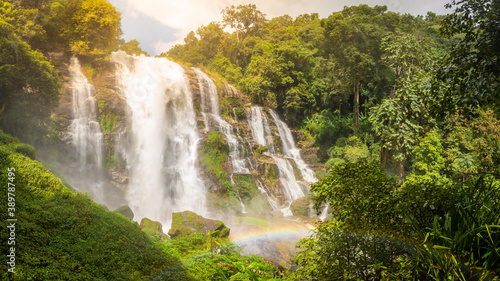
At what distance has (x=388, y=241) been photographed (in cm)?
333

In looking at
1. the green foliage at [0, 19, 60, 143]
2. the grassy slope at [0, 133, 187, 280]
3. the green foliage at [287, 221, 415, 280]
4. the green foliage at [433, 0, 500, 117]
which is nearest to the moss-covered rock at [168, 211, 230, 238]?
the grassy slope at [0, 133, 187, 280]

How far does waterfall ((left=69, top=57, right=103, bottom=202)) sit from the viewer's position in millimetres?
14219

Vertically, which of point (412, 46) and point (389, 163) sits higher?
point (412, 46)

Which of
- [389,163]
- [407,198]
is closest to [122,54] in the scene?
[389,163]

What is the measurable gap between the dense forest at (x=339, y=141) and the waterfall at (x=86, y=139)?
1411mm

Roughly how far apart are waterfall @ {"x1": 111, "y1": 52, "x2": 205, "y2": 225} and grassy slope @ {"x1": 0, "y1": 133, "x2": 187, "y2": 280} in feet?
30.1

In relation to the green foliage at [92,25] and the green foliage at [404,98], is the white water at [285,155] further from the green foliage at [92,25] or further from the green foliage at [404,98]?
the green foliage at [92,25]

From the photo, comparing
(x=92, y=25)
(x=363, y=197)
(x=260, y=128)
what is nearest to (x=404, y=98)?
(x=260, y=128)

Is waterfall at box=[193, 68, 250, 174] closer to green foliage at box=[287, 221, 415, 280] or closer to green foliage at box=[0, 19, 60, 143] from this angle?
green foliage at box=[0, 19, 60, 143]

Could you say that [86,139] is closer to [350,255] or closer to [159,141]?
[159,141]

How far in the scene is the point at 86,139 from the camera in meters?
14.8

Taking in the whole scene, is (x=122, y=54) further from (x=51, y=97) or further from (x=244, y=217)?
(x=244, y=217)

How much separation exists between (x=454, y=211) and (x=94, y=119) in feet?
55.7

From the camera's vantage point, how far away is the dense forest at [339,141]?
311 cm
